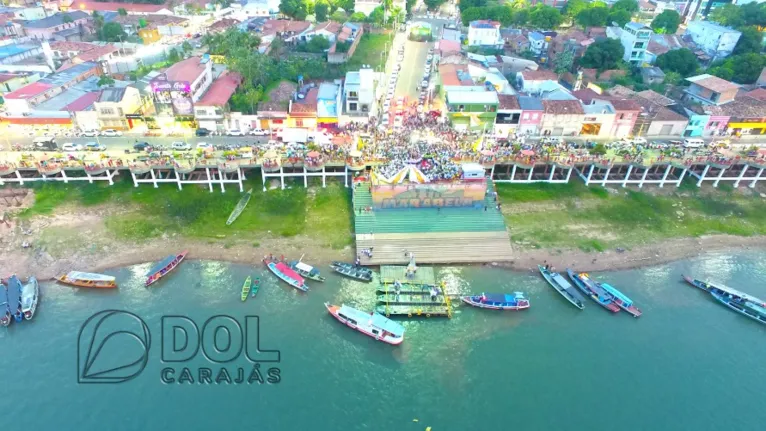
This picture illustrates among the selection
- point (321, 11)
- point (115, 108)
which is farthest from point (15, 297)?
point (321, 11)

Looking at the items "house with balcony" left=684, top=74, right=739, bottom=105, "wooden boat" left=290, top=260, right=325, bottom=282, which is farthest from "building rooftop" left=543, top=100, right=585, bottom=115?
"wooden boat" left=290, top=260, right=325, bottom=282

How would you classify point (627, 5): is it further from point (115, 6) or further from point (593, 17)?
point (115, 6)

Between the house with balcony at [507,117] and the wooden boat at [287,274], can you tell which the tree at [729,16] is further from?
the wooden boat at [287,274]

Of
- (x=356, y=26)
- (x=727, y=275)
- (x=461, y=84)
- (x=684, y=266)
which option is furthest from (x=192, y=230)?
(x=356, y=26)

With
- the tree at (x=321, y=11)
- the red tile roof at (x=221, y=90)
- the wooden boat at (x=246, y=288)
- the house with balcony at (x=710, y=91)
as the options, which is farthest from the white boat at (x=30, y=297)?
the tree at (x=321, y=11)

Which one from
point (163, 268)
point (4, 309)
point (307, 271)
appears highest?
point (307, 271)

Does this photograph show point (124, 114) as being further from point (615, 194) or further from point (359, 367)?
point (615, 194)
